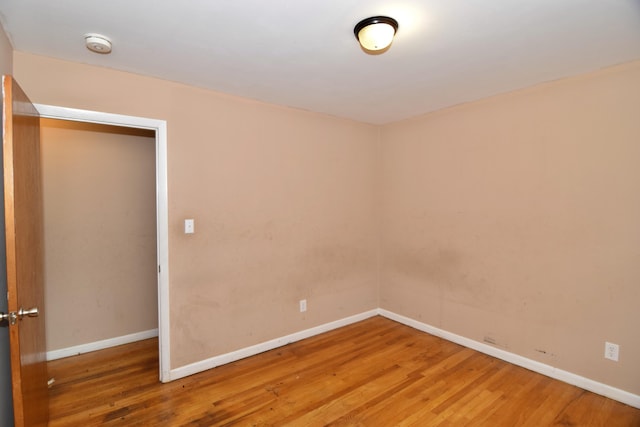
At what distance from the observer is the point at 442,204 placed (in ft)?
11.2

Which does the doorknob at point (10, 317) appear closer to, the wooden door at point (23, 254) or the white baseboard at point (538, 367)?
the wooden door at point (23, 254)

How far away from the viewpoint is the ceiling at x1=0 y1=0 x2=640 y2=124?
5.20ft

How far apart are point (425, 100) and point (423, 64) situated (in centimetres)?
84

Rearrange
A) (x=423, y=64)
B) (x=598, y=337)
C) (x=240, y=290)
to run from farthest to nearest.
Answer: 1. (x=240, y=290)
2. (x=598, y=337)
3. (x=423, y=64)

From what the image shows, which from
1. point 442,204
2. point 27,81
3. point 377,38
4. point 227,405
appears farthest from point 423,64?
point 227,405

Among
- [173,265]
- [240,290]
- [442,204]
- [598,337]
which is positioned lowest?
[598,337]

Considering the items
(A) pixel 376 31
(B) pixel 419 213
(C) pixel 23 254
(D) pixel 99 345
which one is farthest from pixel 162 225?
(B) pixel 419 213

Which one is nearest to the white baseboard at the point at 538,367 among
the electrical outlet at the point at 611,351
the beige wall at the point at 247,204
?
the electrical outlet at the point at 611,351

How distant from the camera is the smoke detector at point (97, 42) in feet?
6.13

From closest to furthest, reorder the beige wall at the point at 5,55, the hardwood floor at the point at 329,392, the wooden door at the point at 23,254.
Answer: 1. the wooden door at the point at 23,254
2. the beige wall at the point at 5,55
3. the hardwood floor at the point at 329,392

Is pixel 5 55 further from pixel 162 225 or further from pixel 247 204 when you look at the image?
pixel 247 204

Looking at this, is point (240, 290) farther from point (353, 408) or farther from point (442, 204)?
point (442, 204)

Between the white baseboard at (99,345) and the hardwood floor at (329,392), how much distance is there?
0.08 meters

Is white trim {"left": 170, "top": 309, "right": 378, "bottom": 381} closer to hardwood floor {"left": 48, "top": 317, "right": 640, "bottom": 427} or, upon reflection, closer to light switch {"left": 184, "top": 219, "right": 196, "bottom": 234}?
hardwood floor {"left": 48, "top": 317, "right": 640, "bottom": 427}
